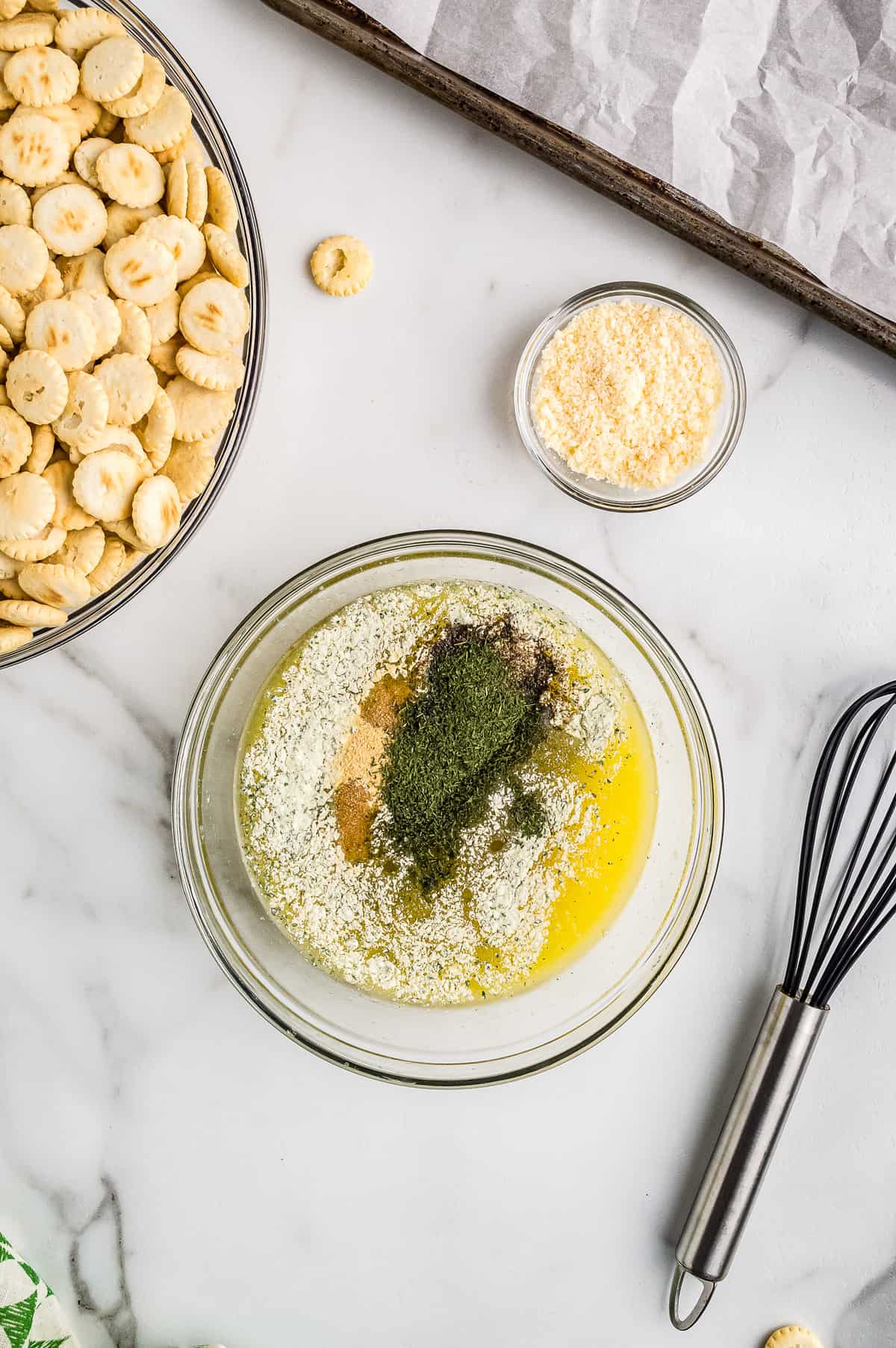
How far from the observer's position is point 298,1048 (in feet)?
3.88

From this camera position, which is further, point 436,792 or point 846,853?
point 846,853

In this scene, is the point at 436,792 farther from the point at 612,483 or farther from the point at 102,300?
the point at 102,300

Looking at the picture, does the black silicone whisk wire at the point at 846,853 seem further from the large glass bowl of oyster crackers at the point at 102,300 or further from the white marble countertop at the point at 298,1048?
the large glass bowl of oyster crackers at the point at 102,300

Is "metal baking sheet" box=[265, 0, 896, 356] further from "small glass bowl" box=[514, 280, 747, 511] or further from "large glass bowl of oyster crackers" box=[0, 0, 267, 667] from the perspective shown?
"large glass bowl of oyster crackers" box=[0, 0, 267, 667]

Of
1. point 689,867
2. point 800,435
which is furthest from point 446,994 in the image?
point 800,435

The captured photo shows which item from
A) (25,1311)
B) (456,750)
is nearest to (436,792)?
(456,750)

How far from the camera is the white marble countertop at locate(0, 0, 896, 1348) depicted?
114 centimetres

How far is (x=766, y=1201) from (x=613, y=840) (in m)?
0.52

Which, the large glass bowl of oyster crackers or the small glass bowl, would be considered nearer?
the large glass bowl of oyster crackers

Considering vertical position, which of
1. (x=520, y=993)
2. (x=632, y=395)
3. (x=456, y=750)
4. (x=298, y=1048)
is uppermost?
(x=632, y=395)

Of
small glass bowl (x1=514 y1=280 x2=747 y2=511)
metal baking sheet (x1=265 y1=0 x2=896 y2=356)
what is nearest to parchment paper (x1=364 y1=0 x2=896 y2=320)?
metal baking sheet (x1=265 y1=0 x2=896 y2=356)

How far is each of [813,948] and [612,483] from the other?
0.62 m

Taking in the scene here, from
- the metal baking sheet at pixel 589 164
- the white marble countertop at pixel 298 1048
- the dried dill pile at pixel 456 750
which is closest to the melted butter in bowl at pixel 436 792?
the dried dill pile at pixel 456 750

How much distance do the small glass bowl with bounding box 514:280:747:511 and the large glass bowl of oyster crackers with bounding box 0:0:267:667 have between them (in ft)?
1.08
